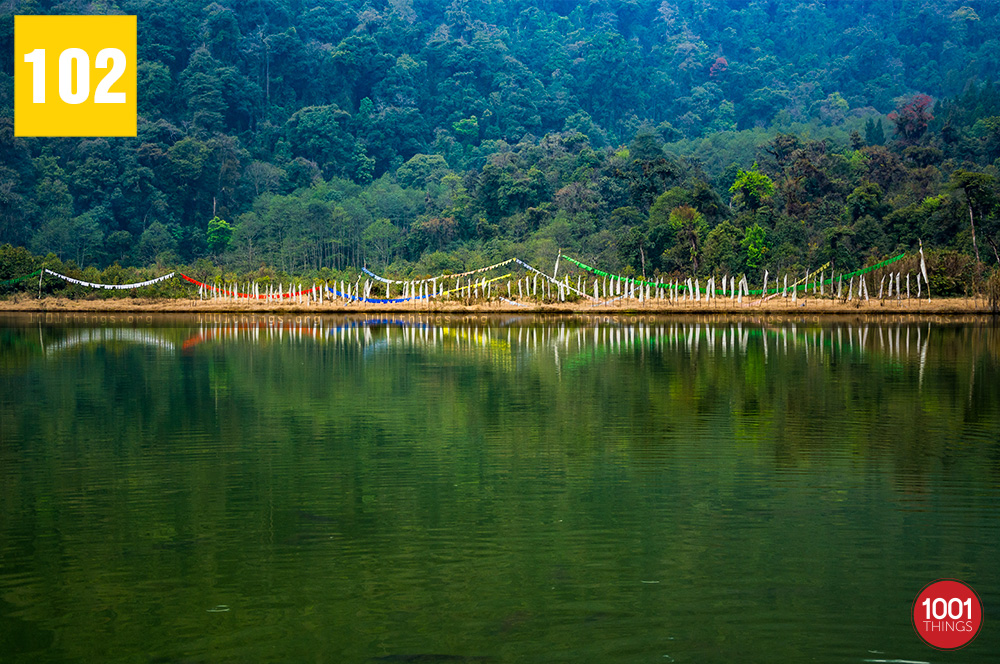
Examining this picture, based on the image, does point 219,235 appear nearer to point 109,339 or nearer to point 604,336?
point 109,339

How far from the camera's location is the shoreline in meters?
47.5

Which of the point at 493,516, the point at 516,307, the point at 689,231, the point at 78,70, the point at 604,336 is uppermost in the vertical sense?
the point at 78,70

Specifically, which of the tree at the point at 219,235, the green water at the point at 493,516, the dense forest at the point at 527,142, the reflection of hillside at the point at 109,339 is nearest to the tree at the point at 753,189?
the dense forest at the point at 527,142

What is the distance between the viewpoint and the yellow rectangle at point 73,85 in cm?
6750

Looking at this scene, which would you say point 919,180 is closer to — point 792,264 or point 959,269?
point 792,264

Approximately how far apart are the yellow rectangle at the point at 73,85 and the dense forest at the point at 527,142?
1978mm

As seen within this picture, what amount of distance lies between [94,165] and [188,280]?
112 ft

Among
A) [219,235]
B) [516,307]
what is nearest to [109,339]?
[516,307]

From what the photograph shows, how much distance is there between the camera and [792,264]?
58.7m

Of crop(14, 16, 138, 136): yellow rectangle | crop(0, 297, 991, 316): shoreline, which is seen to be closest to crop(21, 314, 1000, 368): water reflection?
crop(0, 297, 991, 316): shoreline

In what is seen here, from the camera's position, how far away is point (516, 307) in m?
53.0

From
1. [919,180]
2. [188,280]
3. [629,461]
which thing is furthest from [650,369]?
[919,180]

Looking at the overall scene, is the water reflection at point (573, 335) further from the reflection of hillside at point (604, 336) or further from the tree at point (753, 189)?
the tree at point (753, 189)

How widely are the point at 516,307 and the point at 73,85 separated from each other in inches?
1244
